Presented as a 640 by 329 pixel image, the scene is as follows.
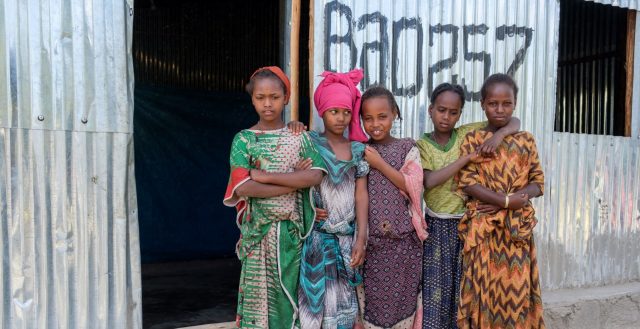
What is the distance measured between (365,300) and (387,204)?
0.46m

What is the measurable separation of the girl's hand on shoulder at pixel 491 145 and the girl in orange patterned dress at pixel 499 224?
0.13ft

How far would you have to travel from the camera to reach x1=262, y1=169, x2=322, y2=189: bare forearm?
89.4 inches

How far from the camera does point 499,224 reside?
2.54 m

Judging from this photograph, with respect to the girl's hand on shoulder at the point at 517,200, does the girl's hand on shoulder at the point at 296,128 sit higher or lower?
higher

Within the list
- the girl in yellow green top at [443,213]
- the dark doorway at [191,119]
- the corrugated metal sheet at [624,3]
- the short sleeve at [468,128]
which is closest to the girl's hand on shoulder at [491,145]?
the girl in yellow green top at [443,213]

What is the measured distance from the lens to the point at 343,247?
96.2 inches

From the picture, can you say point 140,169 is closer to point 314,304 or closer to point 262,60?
point 262,60

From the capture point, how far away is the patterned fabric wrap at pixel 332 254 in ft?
7.80

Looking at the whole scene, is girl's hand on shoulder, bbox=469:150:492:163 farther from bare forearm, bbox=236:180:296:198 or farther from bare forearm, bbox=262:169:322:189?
bare forearm, bbox=236:180:296:198

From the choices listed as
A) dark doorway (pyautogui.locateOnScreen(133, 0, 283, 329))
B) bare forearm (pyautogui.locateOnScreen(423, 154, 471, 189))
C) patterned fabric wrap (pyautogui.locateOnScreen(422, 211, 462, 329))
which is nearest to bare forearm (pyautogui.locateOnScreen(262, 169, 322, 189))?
bare forearm (pyautogui.locateOnScreen(423, 154, 471, 189))

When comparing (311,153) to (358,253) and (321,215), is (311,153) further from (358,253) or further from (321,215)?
(358,253)

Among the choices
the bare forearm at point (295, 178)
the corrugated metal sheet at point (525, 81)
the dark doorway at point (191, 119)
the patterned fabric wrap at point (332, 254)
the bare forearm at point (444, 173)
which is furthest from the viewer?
the dark doorway at point (191, 119)

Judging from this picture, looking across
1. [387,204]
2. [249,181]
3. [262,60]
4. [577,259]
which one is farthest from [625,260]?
[262,60]

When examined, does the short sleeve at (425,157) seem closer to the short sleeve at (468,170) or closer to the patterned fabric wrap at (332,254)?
the short sleeve at (468,170)
